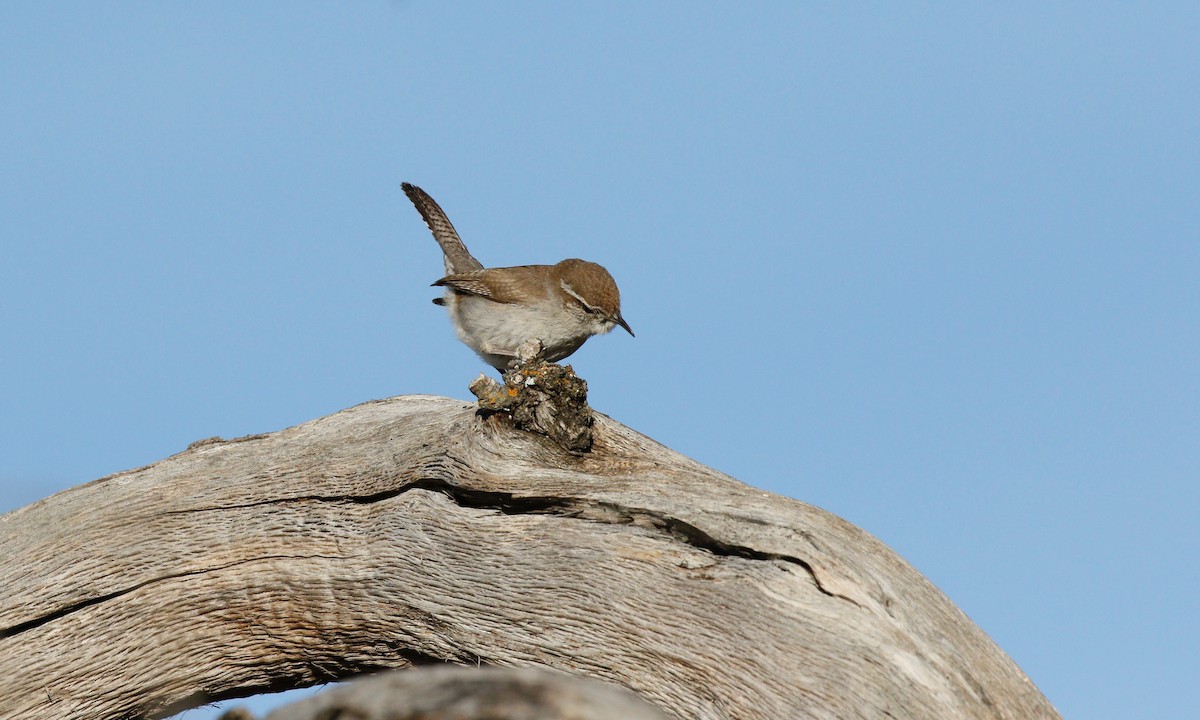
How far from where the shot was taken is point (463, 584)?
4.96m

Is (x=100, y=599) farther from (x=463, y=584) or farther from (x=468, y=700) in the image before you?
(x=468, y=700)

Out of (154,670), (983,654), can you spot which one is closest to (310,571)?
(154,670)

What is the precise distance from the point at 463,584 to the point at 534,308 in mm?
3589

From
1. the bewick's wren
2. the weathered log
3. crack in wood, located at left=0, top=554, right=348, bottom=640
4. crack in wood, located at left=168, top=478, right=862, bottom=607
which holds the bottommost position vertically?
the weathered log

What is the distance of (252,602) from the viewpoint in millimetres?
5262

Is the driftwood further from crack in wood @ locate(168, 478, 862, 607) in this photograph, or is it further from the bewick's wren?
the bewick's wren

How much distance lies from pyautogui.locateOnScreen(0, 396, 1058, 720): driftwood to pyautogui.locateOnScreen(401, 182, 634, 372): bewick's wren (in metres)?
2.32

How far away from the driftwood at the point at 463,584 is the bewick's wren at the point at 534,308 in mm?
2318

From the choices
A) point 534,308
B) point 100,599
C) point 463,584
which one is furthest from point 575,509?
point 534,308

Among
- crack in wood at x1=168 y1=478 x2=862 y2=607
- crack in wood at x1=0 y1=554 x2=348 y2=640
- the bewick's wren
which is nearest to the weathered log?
crack in wood at x1=168 y1=478 x2=862 y2=607

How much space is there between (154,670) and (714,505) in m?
2.83

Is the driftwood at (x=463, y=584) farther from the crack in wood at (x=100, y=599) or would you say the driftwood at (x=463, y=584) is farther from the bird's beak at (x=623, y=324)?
the bird's beak at (x=623, y=324)

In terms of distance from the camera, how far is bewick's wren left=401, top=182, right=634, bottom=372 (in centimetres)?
823

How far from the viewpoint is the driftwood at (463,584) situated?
4.34 meters
